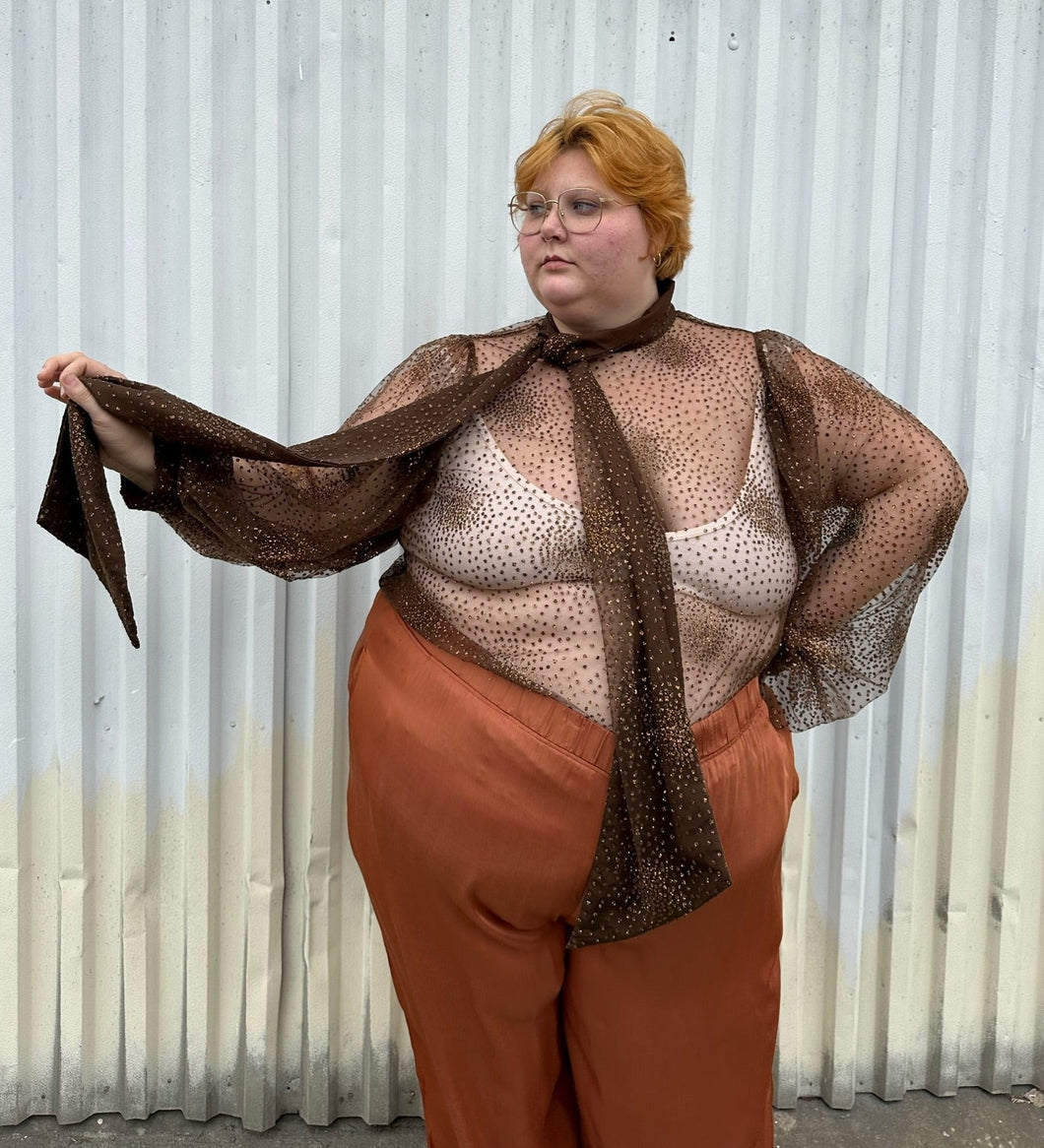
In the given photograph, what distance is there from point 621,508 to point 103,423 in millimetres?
629

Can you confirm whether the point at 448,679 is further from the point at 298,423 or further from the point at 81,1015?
the point at 81,1015

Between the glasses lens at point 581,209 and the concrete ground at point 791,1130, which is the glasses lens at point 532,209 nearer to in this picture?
the glasses lens at point 581,209

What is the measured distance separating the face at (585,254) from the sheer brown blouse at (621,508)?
0.05 m

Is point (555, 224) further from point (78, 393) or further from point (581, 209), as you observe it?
point (78, 393)

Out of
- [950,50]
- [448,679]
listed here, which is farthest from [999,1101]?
[950,50]

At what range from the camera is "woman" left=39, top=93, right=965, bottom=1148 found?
1.38 metres

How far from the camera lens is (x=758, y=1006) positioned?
155 centimetres

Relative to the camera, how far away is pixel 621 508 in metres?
1.39

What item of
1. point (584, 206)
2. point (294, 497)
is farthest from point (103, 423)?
point (584, 206)

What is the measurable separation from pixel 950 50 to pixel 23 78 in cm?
157

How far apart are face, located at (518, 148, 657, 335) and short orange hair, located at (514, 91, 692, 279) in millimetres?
13

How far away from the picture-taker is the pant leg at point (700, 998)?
4.78 feet

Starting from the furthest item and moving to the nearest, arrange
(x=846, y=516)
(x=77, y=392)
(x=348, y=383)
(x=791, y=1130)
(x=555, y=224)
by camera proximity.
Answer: (x=791, y=1130)
(x=348, y=383)
(x=846, y=516)
(x=555, y=224)
(x=77, y=392)

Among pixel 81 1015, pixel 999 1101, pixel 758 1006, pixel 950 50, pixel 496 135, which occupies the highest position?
pixel 950 50
